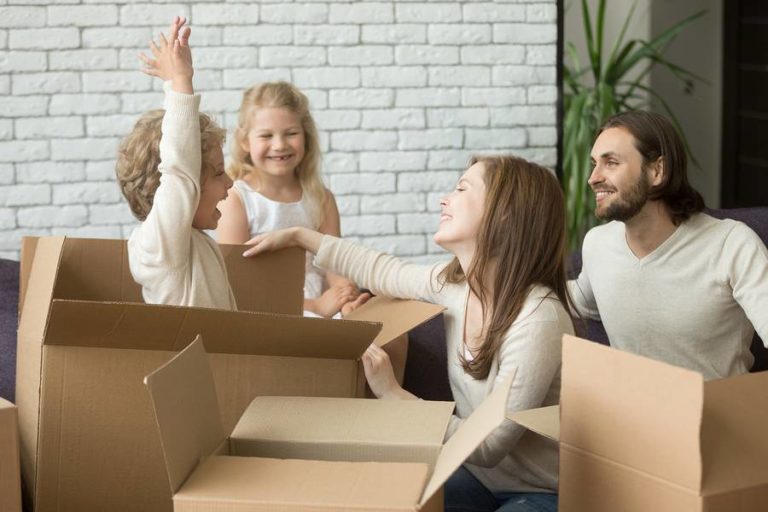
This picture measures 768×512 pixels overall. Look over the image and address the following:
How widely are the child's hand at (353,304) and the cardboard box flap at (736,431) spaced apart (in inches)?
41.2

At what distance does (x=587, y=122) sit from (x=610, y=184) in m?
2.11

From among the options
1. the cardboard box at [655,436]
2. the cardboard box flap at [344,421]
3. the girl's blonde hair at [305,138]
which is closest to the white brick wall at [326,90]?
the girl's blonde hair at [305,138]

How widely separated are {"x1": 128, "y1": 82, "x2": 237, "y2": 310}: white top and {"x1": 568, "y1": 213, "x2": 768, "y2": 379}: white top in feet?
2.82

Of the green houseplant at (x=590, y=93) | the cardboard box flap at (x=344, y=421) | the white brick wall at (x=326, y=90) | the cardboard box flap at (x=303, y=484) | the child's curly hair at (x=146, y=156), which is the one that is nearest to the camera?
the cardboard box flap at (x=303, y=484)

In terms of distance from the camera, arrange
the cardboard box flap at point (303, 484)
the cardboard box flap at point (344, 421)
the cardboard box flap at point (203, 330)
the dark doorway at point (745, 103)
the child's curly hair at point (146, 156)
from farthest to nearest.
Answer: the dark doorway at point (745, 103) < the child's curly hair at point (146, 156) < the cardboard box flap at point (203, 330) < the cardboard box flap at point (344, 421) < the cardboard box flap at point (303, 484)

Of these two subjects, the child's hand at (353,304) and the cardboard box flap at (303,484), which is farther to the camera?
the child's hand at (353,304)

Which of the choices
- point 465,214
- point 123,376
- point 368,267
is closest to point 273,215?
point 368,267

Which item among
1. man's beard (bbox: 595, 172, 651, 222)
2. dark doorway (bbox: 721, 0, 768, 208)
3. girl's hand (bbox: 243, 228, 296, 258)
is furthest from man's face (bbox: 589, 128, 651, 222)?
dark doorway (bbox: 721, 0, 768, 208)

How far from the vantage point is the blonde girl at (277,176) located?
2.95m

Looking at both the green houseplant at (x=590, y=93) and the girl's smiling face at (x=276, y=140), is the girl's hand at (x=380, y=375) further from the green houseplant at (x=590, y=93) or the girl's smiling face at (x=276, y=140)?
the green houseplant at (x=590, y=93)

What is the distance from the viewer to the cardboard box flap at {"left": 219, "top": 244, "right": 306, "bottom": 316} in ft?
7.34

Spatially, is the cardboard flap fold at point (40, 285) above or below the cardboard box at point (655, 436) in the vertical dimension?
above

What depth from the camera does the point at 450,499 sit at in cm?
203

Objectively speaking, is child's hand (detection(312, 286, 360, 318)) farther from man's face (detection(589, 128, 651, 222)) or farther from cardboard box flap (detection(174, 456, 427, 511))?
cardboard box flap (detection(174, 456, 427, 511))
